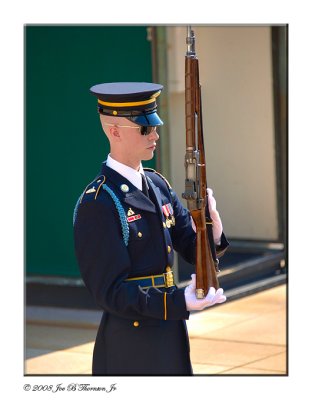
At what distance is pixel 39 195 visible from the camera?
29.8ft

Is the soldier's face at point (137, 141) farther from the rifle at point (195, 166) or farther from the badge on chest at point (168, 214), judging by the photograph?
the badge on chest at point (168, 214)

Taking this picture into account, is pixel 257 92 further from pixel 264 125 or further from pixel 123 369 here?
pixel 123 369

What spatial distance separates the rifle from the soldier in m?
0.10

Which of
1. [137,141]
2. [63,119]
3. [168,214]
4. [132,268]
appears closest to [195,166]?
[137,141]

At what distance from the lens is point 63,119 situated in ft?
29.1

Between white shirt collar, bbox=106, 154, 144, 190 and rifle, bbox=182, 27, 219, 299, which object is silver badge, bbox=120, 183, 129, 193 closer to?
white shirt collar, bbox=106, 154, 144, 190

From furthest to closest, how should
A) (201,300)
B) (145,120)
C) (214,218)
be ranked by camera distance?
(214,218) → (145,120) → (201,300)

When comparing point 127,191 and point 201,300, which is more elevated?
point 127,191

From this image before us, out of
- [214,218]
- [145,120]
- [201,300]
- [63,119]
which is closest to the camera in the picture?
[201,300]

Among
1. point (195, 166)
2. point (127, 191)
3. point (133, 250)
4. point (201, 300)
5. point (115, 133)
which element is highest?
point (115, 133)

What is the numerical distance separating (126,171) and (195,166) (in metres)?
0.31

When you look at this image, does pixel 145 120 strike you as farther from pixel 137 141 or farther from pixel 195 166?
pixel 195 166

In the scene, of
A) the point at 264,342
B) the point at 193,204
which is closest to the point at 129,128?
the point at 193,204

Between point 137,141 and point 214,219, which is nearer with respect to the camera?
point 137,141
